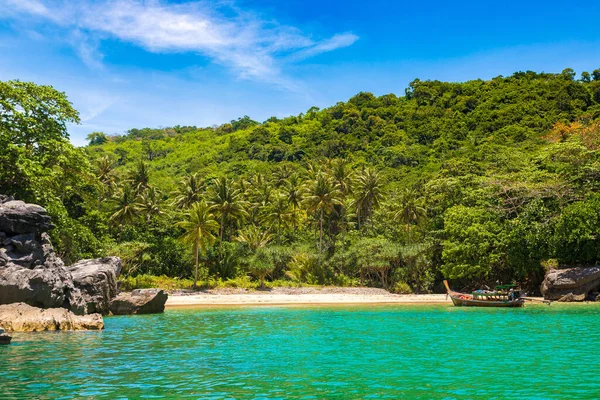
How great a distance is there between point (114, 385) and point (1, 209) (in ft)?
53.2

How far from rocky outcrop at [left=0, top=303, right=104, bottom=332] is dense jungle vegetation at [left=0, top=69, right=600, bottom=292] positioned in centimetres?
802

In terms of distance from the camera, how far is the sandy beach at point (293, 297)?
162 ft

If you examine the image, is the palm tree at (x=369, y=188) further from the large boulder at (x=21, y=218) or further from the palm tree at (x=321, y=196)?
the large boulder at (x=21, y=218)

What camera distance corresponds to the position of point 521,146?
71.8 metres

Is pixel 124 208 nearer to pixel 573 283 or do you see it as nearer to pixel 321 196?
pixel 321 196

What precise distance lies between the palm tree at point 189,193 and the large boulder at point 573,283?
151ft

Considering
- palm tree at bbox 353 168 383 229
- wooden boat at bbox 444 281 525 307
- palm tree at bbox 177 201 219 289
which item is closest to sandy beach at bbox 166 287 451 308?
palm tree at bbox 177 201 219 289

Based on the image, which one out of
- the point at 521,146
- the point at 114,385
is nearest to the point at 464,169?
the point at 521,146

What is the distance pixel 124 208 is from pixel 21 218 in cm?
3630

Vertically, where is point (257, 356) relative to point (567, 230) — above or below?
below

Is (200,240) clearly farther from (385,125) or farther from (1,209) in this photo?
(385,125)

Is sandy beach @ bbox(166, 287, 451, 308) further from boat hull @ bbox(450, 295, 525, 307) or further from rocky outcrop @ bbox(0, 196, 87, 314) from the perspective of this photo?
rocky outcrop @ bbox(0, 196, 87, 314)

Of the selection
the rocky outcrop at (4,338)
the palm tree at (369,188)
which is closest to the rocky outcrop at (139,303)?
the rocky outcrop at (4,338)

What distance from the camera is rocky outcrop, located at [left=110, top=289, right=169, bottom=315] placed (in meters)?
35.9
